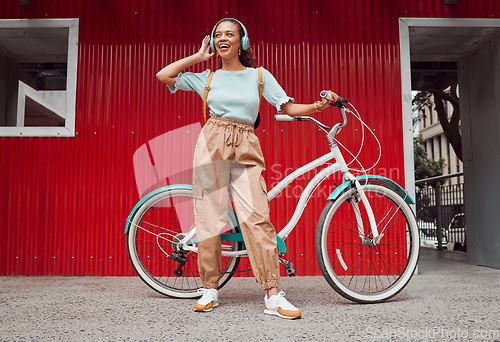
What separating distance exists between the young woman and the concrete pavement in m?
0.33

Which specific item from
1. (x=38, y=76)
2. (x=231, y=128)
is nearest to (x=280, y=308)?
(x=231, y=128)

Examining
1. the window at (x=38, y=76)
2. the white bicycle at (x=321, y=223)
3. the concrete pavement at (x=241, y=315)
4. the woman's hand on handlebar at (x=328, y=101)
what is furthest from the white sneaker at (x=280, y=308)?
the window at (x=38, y=76)

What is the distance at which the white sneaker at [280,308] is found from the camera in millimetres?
2156

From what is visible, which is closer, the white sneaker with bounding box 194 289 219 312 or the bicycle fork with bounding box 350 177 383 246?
the white sneaker with bounding box 194 289 219 312

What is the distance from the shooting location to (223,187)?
2.48 meters

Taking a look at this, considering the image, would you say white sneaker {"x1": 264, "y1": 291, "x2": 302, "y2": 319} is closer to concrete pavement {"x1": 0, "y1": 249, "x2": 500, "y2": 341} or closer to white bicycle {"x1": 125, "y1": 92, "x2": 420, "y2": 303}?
concrete pavement {"x1": 0, "y1": 249, "x2": 500, "y2": 341}

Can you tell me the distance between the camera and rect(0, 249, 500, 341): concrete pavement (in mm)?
1873

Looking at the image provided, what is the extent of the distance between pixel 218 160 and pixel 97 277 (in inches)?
77.3

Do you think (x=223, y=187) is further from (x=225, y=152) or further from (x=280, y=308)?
(x=280, y=308)

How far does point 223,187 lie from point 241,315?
74cm

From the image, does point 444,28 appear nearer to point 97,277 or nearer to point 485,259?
point 485,259

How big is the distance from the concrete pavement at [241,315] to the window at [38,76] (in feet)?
5.00

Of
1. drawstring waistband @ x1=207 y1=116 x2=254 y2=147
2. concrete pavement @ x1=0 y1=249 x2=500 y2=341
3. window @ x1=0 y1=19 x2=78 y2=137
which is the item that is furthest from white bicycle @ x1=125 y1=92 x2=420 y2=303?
window @ x1=0 y1=19 x2=78 y2=137

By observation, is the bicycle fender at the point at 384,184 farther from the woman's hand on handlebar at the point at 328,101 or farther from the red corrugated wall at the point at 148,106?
the red corrugated wall at the point at 148,106
